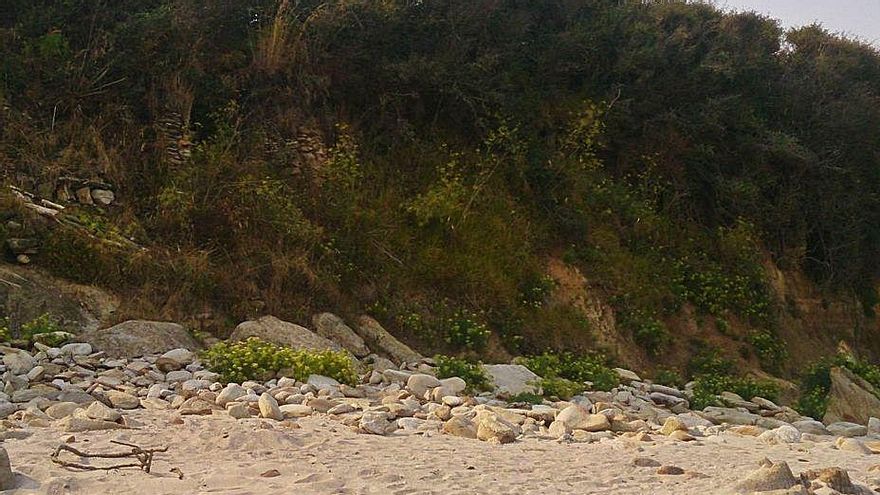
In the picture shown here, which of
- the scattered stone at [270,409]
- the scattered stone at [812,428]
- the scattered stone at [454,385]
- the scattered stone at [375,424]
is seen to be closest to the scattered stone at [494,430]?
the scattered stone at [375,424]

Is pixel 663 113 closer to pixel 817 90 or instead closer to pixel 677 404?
pixel 817 90

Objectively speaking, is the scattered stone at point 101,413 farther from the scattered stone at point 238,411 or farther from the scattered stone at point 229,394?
the scattered stone at point 229,394

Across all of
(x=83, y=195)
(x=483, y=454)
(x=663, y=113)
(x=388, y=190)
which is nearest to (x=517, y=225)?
(x=388, y=190)

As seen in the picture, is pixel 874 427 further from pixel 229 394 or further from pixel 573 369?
pixel 229 394

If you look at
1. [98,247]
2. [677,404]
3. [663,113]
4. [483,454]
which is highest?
[663,113]

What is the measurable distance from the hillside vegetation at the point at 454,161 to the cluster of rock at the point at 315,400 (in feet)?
3.29

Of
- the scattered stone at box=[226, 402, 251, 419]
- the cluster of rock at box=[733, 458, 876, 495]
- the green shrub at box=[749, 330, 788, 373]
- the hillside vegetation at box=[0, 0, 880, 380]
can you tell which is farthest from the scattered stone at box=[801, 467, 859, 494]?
the green shrub at box=[749, 330, 788, 373]

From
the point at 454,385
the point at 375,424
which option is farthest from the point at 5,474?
the point at 454,385

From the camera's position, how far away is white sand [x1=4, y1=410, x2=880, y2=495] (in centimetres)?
374

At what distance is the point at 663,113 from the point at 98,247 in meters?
8.49

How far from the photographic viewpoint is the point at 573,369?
9.37 m

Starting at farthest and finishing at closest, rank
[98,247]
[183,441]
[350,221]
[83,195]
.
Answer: [350,221], [83,195], [98,247], [183,441]

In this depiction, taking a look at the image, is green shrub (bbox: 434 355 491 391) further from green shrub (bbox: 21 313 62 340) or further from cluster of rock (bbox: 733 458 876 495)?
cluster of rock (bbox: 733 458 876 495)

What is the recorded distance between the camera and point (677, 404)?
345 inches
